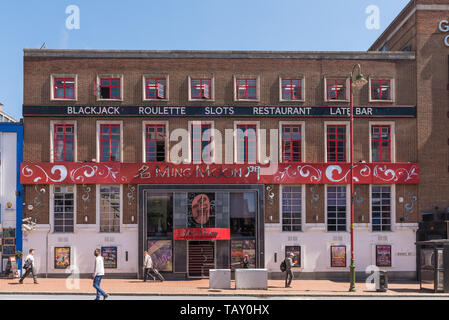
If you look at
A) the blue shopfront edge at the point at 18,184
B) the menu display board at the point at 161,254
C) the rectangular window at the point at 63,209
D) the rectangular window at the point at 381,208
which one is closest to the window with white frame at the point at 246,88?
the rectangular window at the point at 381,208

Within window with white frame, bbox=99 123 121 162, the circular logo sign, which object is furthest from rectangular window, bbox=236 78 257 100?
window with white frame, bbox=99 123 121 162

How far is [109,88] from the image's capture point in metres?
29.0

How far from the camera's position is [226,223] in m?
28.1

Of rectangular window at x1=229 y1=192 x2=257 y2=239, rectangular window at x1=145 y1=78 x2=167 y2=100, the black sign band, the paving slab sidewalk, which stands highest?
rectangular window at x1=145 y1=78 x2=167 y2=100

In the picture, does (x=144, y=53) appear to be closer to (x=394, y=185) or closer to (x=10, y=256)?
(x=10, y=256)

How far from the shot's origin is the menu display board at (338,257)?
→ 2852 centimetres

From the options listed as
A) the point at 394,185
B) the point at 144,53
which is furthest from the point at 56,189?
the point at 394,185

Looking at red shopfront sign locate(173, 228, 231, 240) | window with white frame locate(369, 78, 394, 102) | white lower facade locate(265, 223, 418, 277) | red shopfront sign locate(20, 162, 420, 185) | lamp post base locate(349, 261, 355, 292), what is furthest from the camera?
window with white frame locate(369, 78, 394, 102)

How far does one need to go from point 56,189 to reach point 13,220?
3111mm

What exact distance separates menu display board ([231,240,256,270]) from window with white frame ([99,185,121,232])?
A: 6.97 meters

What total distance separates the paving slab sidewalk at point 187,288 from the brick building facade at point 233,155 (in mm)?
1713

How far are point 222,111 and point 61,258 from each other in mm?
12857

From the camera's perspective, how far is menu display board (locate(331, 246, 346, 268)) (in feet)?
93.6

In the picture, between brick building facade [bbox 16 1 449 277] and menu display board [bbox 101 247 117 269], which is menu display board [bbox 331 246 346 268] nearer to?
brick building facade [bbox 16 1 449 277]
